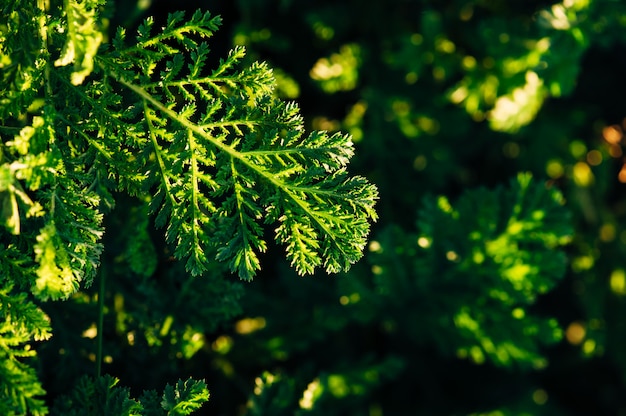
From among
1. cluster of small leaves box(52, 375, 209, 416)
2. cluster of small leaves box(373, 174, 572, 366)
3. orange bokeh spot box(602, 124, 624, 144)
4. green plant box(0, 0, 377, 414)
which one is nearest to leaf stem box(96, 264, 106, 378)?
cluster of small leaves box(52, 375, 209, 416)

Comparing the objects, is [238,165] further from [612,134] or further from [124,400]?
[612,134]

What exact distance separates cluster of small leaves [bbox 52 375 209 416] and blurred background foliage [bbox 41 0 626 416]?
16cm

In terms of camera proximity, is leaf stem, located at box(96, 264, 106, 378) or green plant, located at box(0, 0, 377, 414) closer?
green plant, located at box(0, 0, 377, 414)

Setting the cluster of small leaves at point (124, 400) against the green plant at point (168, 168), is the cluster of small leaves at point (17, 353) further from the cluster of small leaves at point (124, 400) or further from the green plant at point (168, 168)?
the cluster of small leaves at point (124, 400)

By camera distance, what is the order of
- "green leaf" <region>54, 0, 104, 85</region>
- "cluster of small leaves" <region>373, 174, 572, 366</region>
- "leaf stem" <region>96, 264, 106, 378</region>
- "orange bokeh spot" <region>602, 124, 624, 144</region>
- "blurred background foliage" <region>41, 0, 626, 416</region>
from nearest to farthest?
"green leaf" <region>54, 0, 104, 85</region>
"leaf stem" <region>96, 264, 106, 378</region>
"blurred background foliage" <region>41, 0, 626, 416</region>
"cluster of small leaves" <region>373, 174, 572, 366</region>
"orange bokeh spot" <region>602, 124, 624, 144</region>

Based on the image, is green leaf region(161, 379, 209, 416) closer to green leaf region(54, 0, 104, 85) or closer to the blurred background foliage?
the blurred background foliage

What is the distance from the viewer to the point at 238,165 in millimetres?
887

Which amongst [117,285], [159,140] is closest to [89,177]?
[159,140]

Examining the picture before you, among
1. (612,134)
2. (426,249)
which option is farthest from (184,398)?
(612,134)

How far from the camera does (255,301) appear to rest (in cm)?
154

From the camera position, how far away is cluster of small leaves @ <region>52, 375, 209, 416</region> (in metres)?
0.91

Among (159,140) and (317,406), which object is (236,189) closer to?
(159,140)

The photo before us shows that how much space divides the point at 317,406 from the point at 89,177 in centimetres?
78

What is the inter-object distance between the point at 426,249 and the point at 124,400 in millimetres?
817
